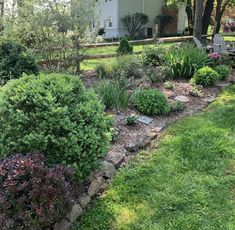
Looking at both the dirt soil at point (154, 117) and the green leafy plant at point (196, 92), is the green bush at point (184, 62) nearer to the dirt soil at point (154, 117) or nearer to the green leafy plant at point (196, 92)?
the dirt soil at point (154, 117)

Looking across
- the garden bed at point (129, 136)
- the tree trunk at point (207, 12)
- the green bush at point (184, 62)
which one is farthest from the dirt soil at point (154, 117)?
the tree trunk at point (207, 12)

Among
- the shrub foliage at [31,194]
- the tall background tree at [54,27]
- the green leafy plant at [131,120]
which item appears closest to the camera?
the shrub foliage at [31,194]

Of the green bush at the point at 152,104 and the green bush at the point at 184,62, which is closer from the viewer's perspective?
the green bush at the point at 152,104

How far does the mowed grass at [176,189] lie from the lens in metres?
3.51

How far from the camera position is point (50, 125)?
135 inches

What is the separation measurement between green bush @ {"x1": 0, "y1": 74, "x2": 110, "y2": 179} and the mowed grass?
21.2 inches

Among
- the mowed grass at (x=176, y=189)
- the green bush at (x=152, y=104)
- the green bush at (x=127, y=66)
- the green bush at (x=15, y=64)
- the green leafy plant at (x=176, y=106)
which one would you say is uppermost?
the green bush at (x=15, y=64)

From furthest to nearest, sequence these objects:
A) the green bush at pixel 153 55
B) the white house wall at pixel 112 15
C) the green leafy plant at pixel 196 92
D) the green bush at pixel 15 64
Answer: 1. the white house wall at pixel 112 15
2. the green bush at pixel 153 55
3. the green leafy plant at pixel 196 92
4. the green bush at pixel 15 64

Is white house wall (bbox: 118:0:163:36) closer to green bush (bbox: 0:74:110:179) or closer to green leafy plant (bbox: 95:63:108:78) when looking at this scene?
green leafy plant (bbox: 95:63:108:78)

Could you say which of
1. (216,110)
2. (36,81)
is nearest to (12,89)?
(36,81)

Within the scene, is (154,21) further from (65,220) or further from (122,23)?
(65,220)

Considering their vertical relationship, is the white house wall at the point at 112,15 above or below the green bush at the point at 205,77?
above

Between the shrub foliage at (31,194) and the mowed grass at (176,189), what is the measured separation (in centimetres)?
57

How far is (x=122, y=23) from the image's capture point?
2558cm
